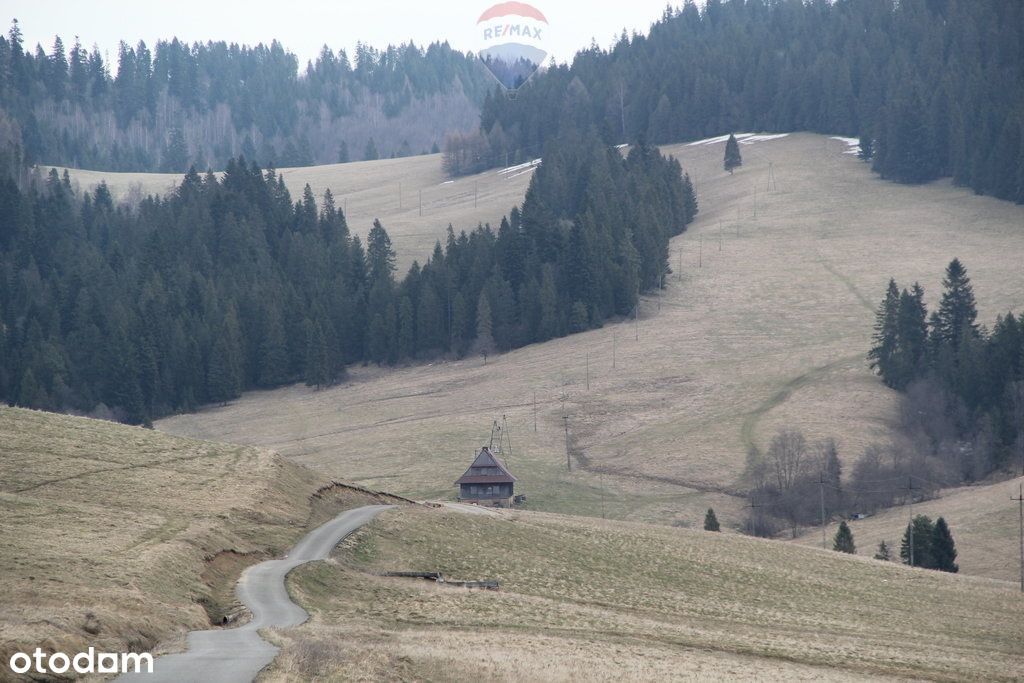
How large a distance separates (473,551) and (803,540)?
Result: 34.3 meters

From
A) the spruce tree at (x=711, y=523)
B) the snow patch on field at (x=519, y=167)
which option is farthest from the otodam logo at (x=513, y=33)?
the spruce tree at (x=711, y=523)

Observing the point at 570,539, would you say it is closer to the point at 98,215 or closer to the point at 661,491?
the point at 661,491

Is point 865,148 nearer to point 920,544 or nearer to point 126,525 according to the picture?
point 920,544

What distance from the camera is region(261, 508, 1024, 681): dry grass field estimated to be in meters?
28.2

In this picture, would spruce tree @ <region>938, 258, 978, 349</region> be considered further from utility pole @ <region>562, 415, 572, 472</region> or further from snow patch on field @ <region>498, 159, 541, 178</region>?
snow patch on field @ <region>498, 159, 541, 178</region>

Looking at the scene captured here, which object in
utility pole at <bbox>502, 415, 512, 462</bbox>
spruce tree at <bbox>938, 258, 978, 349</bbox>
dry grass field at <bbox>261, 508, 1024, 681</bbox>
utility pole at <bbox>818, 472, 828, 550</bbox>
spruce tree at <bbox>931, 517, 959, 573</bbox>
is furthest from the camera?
spruce tree at <bbox>938, 258, 978, 349</bbox>

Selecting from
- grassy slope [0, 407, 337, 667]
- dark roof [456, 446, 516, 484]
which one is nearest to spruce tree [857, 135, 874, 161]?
dark roof [456, 446, 516, 484]

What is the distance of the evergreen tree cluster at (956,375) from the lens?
86.2 meters

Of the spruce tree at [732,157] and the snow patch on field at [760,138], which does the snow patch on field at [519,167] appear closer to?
the snow patch on field at [760,138]

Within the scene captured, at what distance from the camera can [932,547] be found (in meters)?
62.2

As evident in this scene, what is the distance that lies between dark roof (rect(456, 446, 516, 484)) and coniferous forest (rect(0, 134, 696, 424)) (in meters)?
43.5

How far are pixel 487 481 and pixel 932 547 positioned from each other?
27141 millimetres

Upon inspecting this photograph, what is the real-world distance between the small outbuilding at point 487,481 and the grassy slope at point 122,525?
25552 millimetres

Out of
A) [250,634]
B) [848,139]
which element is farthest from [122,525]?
[848,139]
